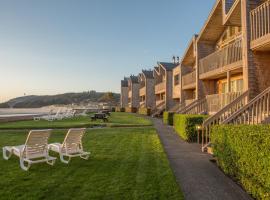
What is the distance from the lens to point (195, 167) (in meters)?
7.79

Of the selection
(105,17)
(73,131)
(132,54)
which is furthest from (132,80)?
(73,131)

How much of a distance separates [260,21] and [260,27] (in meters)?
0.27

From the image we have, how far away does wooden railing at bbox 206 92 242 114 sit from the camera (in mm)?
13839

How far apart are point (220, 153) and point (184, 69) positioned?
20.8 meters

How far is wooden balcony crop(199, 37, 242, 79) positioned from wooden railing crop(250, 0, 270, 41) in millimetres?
2156

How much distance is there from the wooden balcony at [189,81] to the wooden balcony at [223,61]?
293 centimetres

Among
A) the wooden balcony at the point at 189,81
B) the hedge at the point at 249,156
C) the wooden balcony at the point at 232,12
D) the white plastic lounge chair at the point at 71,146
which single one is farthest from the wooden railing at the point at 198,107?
the white plastic lounge chair at the point at 71,146

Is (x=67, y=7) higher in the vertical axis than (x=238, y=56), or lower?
higher

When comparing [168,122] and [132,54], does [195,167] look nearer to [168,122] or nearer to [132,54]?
[168,122]

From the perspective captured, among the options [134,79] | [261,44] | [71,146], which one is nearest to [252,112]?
[261,44]

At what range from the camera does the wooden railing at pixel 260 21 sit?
1052 cm

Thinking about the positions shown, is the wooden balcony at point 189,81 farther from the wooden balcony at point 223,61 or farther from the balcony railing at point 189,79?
the wooden balcony at point 223,61

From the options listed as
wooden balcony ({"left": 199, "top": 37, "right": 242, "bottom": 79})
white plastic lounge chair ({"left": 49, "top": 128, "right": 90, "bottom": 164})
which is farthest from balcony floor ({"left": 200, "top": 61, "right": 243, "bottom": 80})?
white plastic lounge chair ({"left": 49, "top": 128, "right": 90, "bottom": 164})

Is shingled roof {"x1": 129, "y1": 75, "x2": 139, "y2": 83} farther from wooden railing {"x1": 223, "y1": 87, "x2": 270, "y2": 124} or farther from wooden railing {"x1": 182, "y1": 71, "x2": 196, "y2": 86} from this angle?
wooden railing {"x1": 223, "y1": 87, "x2": 270, "y2": 124}
